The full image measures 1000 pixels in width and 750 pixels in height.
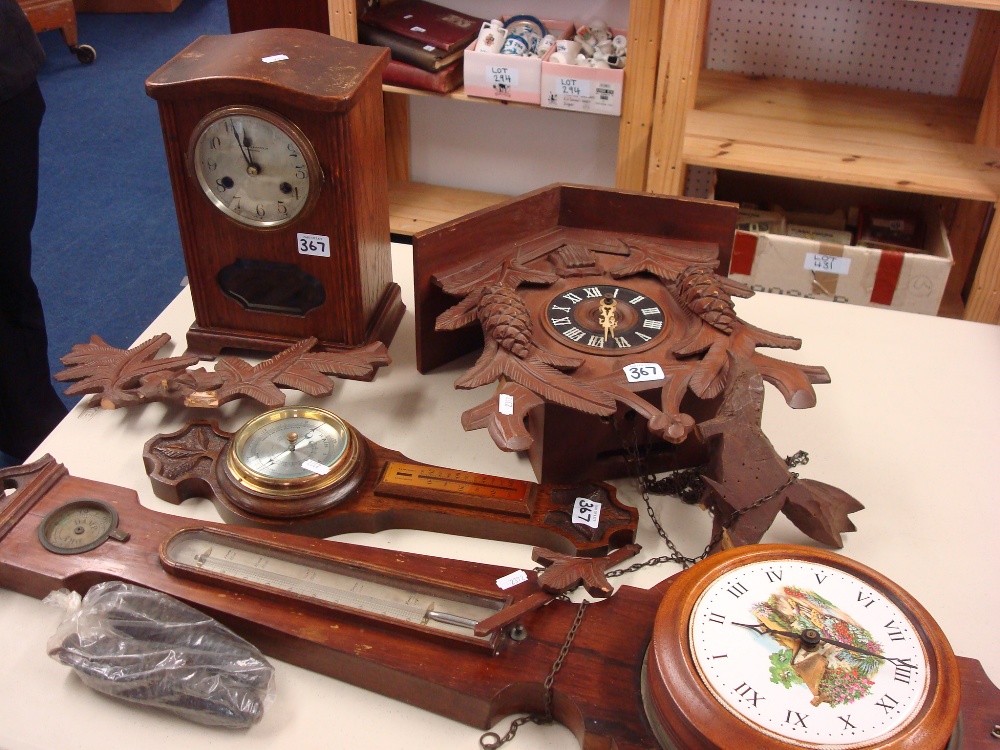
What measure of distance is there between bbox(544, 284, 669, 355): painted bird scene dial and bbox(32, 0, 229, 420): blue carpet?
1.79 meters

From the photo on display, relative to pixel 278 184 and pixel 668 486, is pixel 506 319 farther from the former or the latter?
pixel 278 184

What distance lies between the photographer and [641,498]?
1.56m

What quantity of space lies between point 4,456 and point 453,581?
1810mm

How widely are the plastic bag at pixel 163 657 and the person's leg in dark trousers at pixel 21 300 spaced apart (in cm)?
125

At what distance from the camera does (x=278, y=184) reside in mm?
1670

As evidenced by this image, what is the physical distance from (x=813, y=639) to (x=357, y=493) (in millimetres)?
722

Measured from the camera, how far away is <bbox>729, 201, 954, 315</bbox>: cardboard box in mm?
2387

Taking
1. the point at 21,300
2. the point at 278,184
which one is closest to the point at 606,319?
the point at 278,184

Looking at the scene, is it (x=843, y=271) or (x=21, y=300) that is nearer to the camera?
(x=21, y=300)

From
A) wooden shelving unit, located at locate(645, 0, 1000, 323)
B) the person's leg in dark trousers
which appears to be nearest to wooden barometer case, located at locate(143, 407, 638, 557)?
the person's leg in dark trousers

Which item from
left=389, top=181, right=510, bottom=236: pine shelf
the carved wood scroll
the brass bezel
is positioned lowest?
left=389, top=181, right=510, bottom=236: pine shelf

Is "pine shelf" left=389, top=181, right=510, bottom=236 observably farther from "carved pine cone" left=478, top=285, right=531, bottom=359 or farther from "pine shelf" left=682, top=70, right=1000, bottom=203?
"carved pine cone" left=478, top=285, right=531, bottom=359

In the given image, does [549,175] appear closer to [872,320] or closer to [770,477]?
[872,320]

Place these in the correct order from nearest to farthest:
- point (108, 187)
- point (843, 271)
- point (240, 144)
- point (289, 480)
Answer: point (289, 480)
point (240, 144)
point (843, 271)
point (108, 187)
